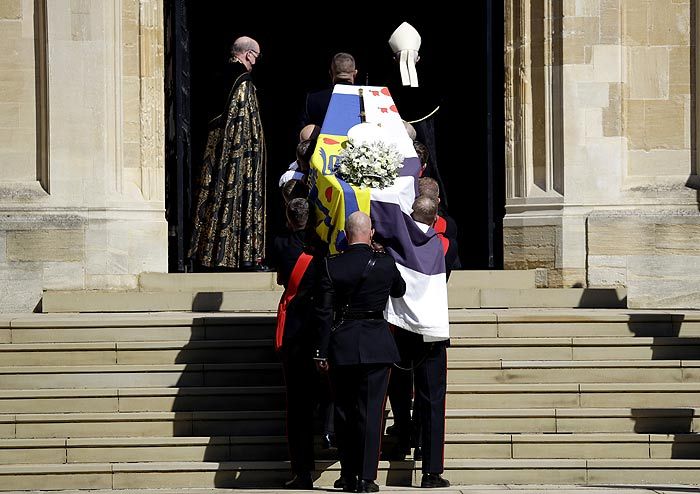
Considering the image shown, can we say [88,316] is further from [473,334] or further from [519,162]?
[519,162]

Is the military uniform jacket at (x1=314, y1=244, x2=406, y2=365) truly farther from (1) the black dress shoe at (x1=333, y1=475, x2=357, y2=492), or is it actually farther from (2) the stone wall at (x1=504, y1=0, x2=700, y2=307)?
(2) the stone wall at (x1=504, y1=0, x2=700, y2=307)

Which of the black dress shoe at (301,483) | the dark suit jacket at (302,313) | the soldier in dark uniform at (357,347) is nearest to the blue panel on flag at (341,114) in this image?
the dark suit jacket at (302,313)

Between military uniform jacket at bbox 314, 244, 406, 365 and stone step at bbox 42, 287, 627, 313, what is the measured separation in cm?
317

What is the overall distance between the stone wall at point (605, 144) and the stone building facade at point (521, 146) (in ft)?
0.04

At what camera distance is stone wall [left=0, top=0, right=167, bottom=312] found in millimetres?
14617

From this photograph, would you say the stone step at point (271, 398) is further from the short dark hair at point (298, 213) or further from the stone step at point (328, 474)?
the short dark hair at point (298, 213)

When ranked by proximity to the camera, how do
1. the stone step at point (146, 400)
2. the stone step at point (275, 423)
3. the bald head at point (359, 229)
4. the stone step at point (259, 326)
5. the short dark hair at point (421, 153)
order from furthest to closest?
the stone step at point (259, 326) < the short dark hair at point (421, 153) < the stone step at point (146, 400) < the stone step at point (275, 423) < the bald head at point (359, 229)

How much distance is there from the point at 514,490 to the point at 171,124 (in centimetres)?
644

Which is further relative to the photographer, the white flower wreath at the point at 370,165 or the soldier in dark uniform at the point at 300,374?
the white flower wreath at the point at 370,165

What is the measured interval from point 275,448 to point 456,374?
158 centimetres

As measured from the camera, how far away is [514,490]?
1066 cm

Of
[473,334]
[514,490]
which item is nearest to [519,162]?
Result: [473,334]

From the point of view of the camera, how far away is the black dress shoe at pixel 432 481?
10.7m

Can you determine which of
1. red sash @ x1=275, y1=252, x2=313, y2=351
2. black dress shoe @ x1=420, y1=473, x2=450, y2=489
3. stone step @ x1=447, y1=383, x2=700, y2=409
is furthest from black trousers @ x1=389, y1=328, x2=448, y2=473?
stone step @ x1=447, y1=383, x2=700, y2=409
